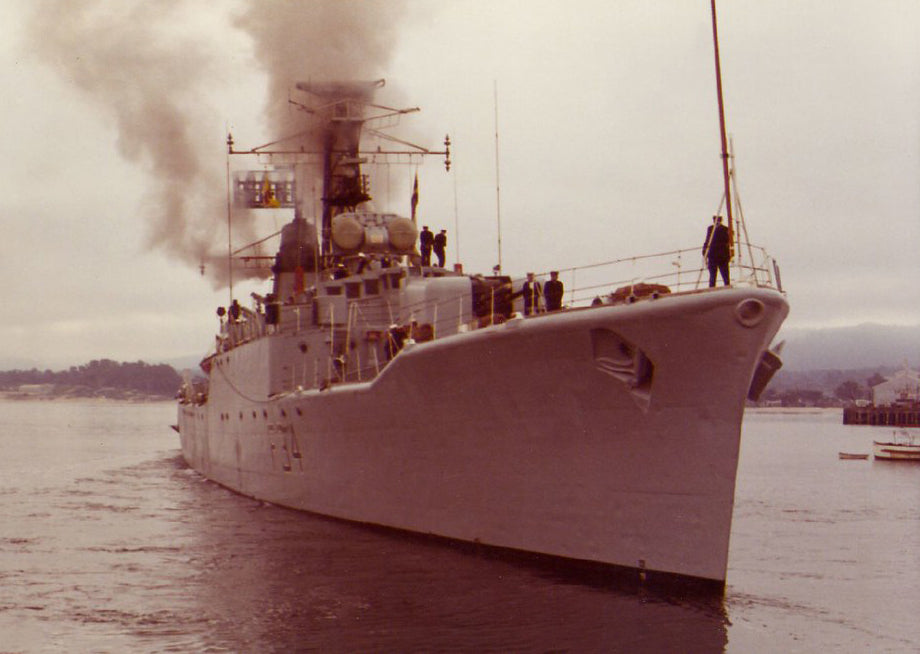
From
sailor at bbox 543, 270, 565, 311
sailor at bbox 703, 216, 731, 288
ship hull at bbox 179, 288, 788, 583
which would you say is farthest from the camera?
sailor at bbox 543, 270, 565, 311

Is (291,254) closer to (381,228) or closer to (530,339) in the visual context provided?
(381,228)

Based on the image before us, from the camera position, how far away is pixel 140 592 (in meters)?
16.8

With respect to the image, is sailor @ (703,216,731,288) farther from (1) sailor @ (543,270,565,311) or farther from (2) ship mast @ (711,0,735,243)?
(1) sailor @ (543,270,565,311)

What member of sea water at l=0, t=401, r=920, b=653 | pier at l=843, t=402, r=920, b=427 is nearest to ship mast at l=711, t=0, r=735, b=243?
sea water at l=0, t=401, r=920, b=653

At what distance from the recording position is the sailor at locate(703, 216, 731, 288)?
50.9ft

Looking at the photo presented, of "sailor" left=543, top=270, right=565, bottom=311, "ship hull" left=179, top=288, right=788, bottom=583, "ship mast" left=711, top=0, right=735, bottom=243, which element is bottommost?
"ship hull" left=179, top=288, right=788, bottom=583

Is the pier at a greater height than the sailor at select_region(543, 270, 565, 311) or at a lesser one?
lesser

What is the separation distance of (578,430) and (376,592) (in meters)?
3.90

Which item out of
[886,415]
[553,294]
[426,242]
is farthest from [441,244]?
[886,415]

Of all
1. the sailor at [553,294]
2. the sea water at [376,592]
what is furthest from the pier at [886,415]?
the sailor at [553,294]

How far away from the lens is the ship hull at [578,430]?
14.9 metres

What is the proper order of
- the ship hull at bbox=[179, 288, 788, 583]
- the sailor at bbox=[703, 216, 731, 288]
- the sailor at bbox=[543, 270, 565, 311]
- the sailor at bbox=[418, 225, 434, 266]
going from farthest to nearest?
1. the sailor at bbox=[418, 225, 434, 266]
2. the sailor at bbox=[543, 270, 565, 311]
3. the sailor at bbox=[703, 216, 731, 288]
4. the ship hull at bbox=[179, 288, 788, 583]

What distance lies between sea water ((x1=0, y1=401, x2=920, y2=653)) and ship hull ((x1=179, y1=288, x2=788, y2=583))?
655 mm

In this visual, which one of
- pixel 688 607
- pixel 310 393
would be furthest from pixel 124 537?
pixel 688 607
